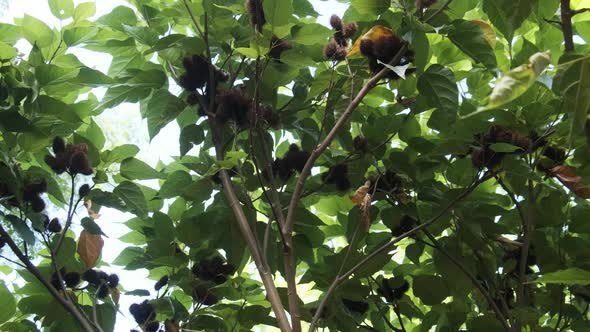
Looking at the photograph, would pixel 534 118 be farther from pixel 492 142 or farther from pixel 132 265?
pixel 132 265

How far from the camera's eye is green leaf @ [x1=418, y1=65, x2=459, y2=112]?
1.02 metres

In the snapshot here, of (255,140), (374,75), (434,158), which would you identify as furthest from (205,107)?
(434,158)

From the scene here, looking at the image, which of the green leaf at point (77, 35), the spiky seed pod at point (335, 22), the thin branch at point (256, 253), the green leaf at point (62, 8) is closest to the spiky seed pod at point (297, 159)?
the thin branch at point (256, 253)

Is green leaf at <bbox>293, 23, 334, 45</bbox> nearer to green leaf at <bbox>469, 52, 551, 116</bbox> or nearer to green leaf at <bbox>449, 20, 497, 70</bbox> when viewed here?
green leaf at <bbox>449, 20, 497, 70</bbox>

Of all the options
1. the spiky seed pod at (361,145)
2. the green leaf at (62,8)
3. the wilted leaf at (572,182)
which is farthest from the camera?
the green leaf at (62,8)

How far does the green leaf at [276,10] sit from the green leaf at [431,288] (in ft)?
1.86

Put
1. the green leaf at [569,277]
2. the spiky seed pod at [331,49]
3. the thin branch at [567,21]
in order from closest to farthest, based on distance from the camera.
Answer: the green leaf at [569,277]
the thin branch at [567,21]
the spiky seed pod at [331,49]

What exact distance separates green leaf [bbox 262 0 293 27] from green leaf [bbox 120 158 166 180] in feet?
1.44

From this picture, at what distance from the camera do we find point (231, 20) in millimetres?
1125

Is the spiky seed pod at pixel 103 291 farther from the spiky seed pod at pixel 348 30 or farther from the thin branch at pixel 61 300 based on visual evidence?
the spiky seed pod at pixel 348 30

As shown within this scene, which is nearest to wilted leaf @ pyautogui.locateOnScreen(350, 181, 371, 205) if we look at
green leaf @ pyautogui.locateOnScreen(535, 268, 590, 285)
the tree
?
the tree

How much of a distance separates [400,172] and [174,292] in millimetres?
579

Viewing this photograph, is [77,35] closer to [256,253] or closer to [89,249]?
[89,249]

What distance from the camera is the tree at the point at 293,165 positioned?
105 centimetres
